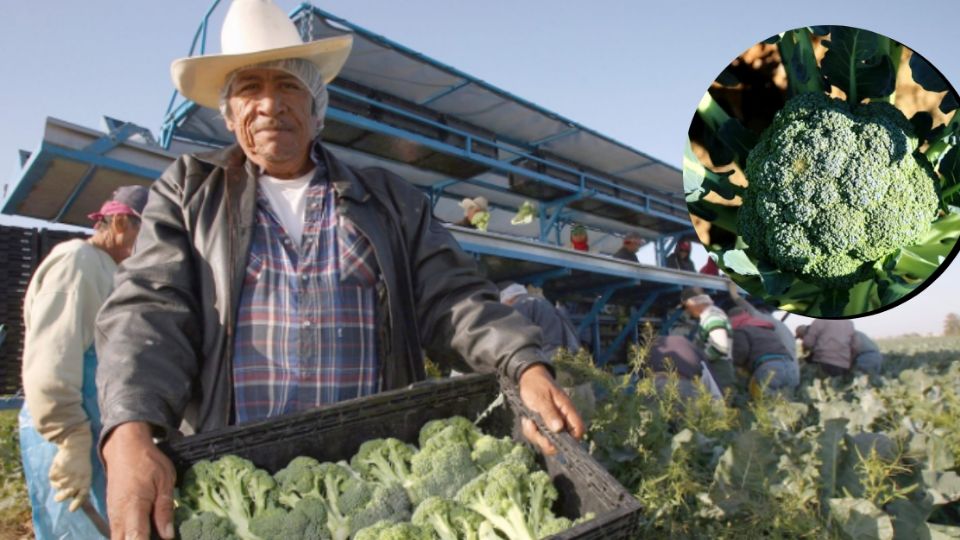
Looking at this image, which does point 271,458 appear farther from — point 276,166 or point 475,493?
point 276,166

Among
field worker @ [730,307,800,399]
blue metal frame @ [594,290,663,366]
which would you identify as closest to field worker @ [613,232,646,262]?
blue metal frame @ [594,290,663,366]

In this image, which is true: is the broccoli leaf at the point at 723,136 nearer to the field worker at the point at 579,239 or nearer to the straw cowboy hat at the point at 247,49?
the straw cowboy hat at the point at 247,49

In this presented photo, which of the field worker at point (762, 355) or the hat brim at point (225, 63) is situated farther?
the field worker at point (762, 355)

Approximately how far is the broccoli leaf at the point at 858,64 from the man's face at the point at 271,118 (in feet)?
5.26

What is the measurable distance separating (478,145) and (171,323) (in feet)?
21.7

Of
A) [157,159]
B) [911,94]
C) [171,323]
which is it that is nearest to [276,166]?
[171,323]

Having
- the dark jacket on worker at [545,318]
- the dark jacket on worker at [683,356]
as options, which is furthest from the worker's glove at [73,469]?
the dark jacket on worker at [683,356]

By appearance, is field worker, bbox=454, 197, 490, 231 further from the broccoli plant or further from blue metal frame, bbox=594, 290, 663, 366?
the broccoli plant

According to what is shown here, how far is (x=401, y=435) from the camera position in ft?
5.95

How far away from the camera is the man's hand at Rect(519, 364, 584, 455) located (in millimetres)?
1547

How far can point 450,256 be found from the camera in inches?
83.4

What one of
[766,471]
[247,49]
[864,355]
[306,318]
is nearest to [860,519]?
[766,471]

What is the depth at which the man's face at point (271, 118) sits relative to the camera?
2033 millimetres

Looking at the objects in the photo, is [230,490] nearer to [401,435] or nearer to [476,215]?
[401,435]
